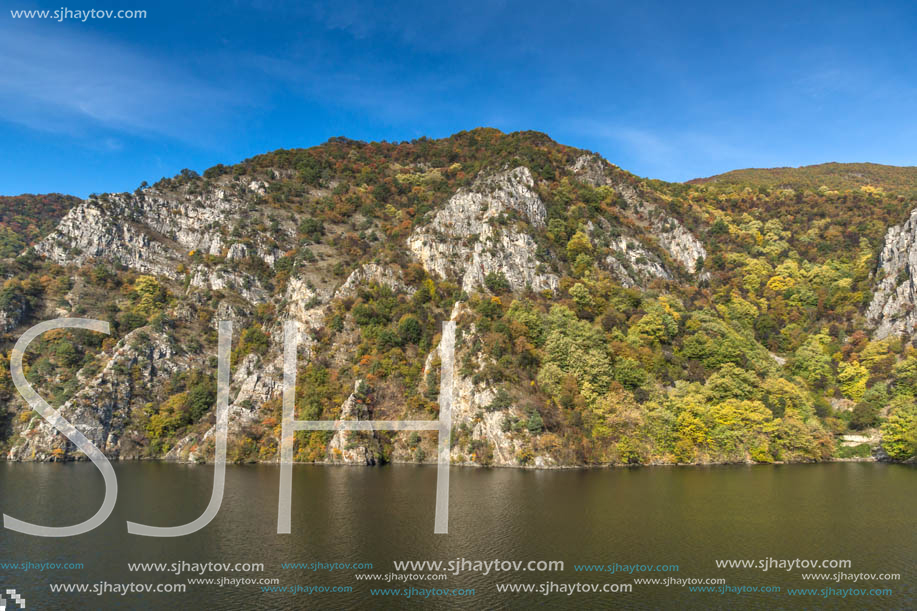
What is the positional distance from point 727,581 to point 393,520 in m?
24.4

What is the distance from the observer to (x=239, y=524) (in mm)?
40594

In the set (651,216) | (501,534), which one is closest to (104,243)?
(501,534)

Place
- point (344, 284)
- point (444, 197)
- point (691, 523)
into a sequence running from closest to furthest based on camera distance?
point (691, 523)
point (344, 284)
point (444, 197)

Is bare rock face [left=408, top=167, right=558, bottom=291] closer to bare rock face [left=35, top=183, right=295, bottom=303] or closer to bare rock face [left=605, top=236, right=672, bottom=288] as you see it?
bare rock face [left=605, top=236, right=672, bottom=288]

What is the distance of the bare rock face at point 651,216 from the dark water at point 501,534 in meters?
75.1

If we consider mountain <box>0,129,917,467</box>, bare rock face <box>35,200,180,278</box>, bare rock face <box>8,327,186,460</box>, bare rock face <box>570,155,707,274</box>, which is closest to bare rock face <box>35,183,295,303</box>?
bare rock face <box>35,200,180,278</box>

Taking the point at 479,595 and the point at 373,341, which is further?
the point at 373,341

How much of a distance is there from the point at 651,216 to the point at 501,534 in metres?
118

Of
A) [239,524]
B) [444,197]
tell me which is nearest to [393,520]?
[239,524]

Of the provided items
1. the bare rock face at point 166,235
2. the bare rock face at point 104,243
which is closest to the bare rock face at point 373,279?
the bare rock face at point 166,235

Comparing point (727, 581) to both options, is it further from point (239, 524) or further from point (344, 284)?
point (344, 284)

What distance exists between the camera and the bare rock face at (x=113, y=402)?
87.0 meters

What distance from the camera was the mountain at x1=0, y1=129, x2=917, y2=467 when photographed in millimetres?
76000

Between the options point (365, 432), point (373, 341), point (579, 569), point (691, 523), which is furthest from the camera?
point (373, 341)
